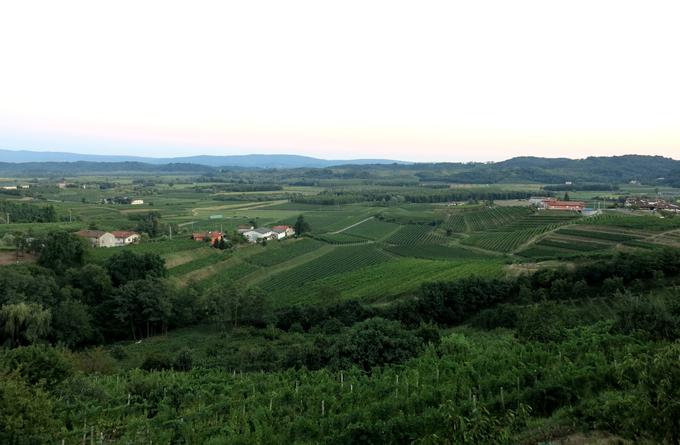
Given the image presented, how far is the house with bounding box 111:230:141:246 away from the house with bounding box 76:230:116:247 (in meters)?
0.53

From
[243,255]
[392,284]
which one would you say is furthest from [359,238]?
[392,284]

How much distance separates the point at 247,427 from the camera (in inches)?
472

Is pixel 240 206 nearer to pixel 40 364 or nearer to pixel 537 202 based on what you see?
pixel 537 202

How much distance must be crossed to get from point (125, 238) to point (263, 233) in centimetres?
1741

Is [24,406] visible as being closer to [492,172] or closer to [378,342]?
[378,342]

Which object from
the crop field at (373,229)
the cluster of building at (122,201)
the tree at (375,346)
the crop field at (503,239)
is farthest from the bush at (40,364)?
the cluster of building at (122,201)

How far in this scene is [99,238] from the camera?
53.5m

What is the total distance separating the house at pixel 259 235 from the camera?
63306 mm

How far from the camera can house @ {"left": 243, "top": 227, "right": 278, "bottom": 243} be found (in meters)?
63.3

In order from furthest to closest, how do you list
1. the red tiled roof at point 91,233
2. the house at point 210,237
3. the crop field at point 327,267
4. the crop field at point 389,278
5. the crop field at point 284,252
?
the house at point 210,237
the red tiled roof at point 91,233
the crop field at point 284,252
the crop field at point 327,267
the crop field at point 389,278

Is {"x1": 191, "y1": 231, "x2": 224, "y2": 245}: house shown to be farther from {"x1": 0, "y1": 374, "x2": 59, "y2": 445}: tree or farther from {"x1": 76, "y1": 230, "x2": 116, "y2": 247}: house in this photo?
{"x1": 0, "y1": 374, "x2": 59, "y2": 445}: tree

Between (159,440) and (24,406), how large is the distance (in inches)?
124

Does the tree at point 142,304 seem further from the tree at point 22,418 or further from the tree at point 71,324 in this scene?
the tree at point 22,418

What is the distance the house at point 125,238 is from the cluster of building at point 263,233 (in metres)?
13.1
